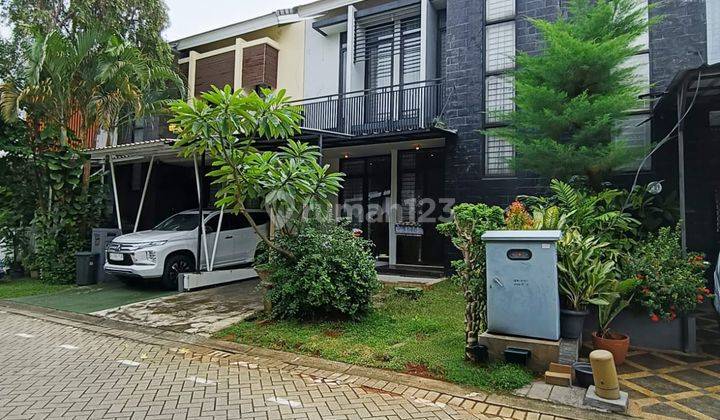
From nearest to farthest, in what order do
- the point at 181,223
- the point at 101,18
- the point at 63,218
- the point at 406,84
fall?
1. the point at 406,84
2. the point at 181,223
3. the point at 63,218
4. the point at 101,18

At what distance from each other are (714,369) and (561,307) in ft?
5.13

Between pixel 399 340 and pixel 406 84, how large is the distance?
6.02m

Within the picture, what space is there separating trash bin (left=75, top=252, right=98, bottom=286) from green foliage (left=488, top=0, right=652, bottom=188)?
9345mm

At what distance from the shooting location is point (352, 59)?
432 inches

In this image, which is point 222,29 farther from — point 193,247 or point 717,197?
point 717,197

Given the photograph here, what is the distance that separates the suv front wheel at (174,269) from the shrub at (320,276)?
362cm

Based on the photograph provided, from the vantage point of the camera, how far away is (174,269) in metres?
9.32

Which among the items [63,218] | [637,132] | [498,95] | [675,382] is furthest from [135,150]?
[675,382]

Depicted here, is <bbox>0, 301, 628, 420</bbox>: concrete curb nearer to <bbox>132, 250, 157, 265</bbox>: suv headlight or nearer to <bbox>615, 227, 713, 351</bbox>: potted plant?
<bbox>132, 250, 157, 265</bbox>: suv headlight

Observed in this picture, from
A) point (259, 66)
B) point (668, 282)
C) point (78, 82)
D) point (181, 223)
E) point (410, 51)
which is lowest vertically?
point (668, 282)

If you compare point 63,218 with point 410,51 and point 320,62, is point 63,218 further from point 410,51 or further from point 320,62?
point 410,51

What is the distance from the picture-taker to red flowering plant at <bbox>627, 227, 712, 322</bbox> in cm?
486

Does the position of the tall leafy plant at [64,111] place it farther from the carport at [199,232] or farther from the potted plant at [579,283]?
the potted plant at [579,283]

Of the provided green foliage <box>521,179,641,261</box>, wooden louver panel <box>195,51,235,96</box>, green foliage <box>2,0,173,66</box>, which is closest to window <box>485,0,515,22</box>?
green foliage <box>521,179,641,261</box>
